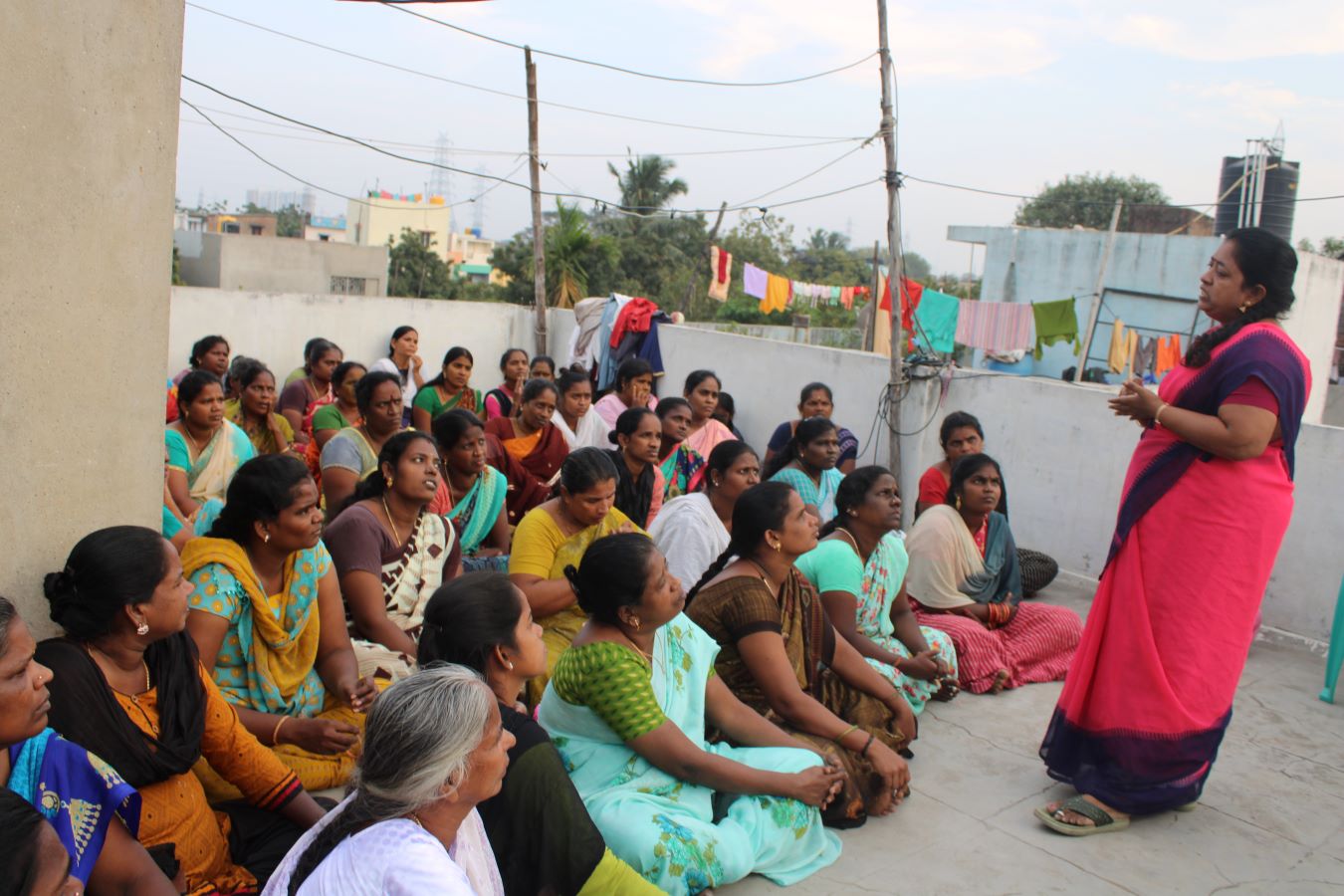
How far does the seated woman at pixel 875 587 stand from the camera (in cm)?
430

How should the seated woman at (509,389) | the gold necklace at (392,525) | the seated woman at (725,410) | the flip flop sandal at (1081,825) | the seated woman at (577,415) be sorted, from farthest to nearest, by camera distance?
the seated woman at (725,410) < the seated woman at (509,389) < the seated woman at (577,415) < the gold necklace at (392,525) < the flip flop sandal at (1081,825)

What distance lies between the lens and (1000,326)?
53.4 feet

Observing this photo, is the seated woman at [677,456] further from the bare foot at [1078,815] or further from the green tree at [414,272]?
the green tree at [414,272]

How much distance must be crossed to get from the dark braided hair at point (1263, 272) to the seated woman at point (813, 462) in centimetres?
247

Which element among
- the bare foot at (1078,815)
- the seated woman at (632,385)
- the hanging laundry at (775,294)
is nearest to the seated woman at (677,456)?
the seated woman at (632,385)

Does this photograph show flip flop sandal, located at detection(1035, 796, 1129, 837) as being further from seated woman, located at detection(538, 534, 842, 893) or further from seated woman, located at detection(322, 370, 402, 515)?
seated woman, located at detection(322, 370, 402, 515)

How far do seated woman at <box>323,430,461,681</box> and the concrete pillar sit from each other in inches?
38.4

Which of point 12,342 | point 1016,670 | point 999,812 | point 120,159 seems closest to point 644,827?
point 999,812

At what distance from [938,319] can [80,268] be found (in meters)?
9.09

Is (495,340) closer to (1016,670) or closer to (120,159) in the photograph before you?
(1016,670)

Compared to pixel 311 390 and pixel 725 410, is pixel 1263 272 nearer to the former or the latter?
pixel 725 410

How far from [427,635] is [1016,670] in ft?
11.5

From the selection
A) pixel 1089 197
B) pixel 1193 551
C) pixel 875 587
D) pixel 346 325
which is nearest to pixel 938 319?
pixel 346 325

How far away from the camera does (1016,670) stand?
5227mm
